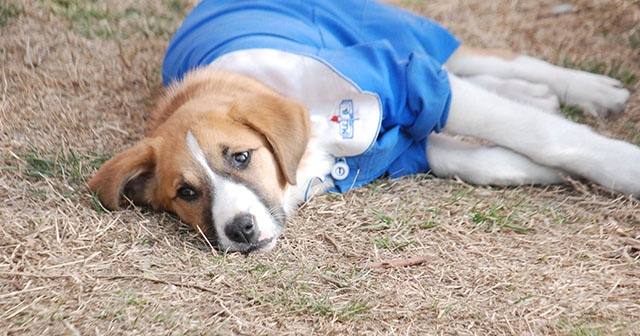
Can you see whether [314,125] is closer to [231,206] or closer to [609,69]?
[231,206]

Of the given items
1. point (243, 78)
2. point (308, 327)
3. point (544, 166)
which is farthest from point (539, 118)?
point (308, 327)

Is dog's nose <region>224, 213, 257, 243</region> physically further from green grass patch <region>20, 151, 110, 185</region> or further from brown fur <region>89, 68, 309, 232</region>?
green grass patch <region>20, 151, 110, 185</region>

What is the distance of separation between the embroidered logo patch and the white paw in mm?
1657

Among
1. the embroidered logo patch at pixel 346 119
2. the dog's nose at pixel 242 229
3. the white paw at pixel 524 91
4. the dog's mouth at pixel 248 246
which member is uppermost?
the embroidered logo patch at pixel 346 119

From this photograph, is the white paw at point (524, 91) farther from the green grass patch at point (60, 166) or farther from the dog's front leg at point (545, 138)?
the green grass patch at point (60, 166)

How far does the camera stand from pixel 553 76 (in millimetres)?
5711

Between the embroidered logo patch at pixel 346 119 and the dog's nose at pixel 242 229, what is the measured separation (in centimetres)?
96

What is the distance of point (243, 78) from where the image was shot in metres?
4.62

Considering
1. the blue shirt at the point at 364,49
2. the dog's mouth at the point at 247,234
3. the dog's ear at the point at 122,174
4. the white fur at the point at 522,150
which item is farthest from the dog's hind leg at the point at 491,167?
the dog's ear at the point at 122,174

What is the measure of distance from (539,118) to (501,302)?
1583 millimetres

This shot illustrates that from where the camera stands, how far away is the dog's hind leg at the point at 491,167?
4.74 metres

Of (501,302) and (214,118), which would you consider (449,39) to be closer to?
(214,118)

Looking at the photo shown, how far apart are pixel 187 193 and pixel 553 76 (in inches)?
123

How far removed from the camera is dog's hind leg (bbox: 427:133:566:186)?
4738 millimetres
